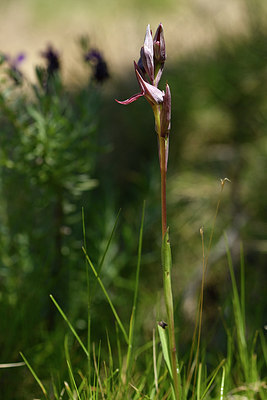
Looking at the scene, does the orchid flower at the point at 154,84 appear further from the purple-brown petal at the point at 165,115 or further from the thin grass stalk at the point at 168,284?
the thin grass stalk at the point at 168,284

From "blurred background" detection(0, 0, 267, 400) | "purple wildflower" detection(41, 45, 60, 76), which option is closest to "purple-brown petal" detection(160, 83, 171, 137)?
"blurred background" detection(0, 0, 267, 400)

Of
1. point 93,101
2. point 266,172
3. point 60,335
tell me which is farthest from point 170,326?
point 266,172

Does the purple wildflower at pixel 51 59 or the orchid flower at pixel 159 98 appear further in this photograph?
the purple wildflower at pixel 51 59

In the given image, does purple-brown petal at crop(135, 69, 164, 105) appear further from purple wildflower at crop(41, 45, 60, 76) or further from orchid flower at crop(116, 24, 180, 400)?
purple wildflower at crop(41, 45, 60, 76)

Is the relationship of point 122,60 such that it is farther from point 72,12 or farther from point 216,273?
point 72,12

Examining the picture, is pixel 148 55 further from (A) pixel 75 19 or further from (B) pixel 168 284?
(A) pixel 75 19

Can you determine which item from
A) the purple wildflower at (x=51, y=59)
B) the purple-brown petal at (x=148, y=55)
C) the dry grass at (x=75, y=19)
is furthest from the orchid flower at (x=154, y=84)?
the dry grass at (x=75, y=19)

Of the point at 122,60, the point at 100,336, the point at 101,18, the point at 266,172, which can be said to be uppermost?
the point at 101,18

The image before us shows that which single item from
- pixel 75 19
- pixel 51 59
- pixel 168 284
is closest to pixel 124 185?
pixel 51 59
